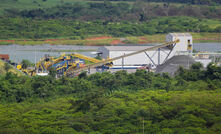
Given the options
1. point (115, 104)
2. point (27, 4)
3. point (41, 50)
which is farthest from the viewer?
point (27, 4)

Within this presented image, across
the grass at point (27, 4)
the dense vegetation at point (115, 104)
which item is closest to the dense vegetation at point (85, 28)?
the grass at point (27, 4)

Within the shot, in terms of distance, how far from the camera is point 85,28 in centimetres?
8306

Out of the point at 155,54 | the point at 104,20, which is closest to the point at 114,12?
the point at 104,20

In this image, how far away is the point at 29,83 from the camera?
34094mm

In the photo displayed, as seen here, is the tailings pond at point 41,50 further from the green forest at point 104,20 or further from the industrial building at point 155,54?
the industrial building at point 155,54

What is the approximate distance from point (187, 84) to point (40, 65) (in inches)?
664

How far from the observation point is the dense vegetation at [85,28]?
257 ft

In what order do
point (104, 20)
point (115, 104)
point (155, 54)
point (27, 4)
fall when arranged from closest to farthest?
point (115, 104), point (155, 54), point (104, 20), point (27, 4)

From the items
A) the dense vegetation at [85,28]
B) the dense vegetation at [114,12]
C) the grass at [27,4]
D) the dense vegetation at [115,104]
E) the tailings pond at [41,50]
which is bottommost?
the dense vegetation at [115,104]

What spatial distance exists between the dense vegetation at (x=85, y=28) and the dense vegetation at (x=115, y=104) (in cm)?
4202

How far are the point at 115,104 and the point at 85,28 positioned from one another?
56.0 metres

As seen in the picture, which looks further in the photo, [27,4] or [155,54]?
[27,4]

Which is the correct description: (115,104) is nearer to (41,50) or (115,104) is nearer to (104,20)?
(41,50)

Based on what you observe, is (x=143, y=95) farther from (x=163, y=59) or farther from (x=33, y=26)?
(x=33, y=26)
